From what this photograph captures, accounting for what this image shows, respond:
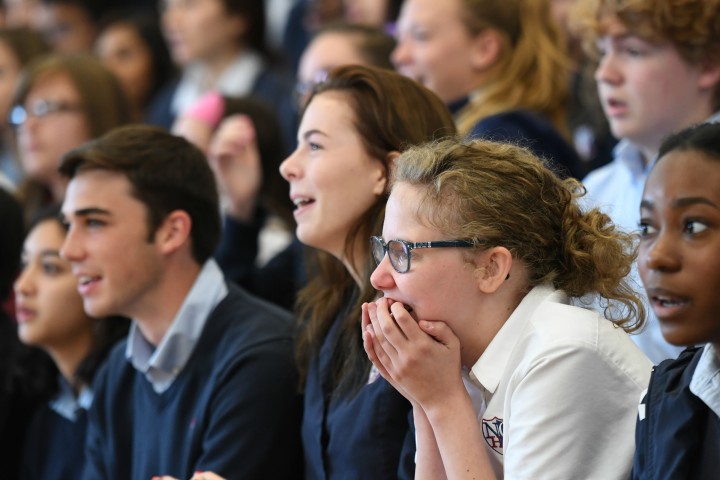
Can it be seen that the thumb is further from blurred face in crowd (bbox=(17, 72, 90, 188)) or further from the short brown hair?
blurred face in crowd (bbox=(17, 72, 90, 188))

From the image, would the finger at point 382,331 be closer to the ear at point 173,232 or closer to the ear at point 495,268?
the ear at point 495,268

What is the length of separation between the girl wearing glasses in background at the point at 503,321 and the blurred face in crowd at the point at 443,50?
1.52 meters

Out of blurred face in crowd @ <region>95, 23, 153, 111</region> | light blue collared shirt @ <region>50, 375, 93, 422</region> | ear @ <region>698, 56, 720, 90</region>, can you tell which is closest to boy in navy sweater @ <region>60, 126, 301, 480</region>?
light blue collared shirt @ <region>50, 375, 93, 422</region>

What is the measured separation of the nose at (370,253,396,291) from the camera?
74.3 inches

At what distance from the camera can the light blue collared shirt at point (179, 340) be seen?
2.59 metres

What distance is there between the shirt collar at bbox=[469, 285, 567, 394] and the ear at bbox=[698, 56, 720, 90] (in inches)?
42.6

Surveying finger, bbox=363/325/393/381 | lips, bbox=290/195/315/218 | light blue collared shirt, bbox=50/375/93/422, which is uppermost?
lips, bbox=290/195/315/218

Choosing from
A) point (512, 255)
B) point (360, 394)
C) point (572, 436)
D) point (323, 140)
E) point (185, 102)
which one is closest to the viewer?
point (572, 436)

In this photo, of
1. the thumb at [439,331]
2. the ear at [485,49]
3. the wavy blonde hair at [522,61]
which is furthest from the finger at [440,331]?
the ear at [485,49]

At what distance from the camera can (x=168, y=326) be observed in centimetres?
269

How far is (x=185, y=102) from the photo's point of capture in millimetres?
4910

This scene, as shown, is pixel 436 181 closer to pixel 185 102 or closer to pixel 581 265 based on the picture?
pixel 581 265

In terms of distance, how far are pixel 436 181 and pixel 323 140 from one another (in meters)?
0.57

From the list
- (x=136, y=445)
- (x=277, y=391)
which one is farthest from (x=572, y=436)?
(x=136, y=445)
